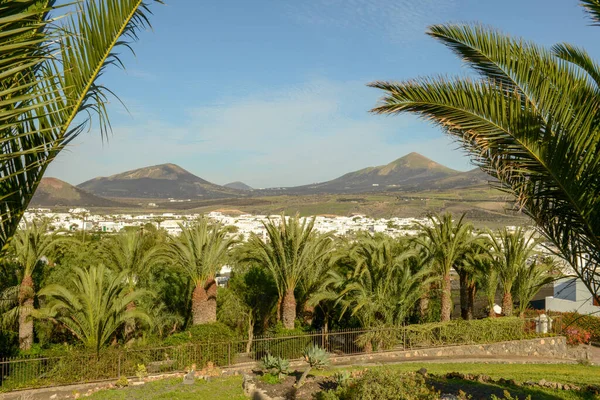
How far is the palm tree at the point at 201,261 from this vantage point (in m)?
16.0

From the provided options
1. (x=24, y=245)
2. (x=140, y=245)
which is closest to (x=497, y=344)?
(x=140, y=245)

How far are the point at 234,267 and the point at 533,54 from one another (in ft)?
71.1

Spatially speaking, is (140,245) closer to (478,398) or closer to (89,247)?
(89,247)

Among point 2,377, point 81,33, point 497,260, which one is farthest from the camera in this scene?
point 497,260

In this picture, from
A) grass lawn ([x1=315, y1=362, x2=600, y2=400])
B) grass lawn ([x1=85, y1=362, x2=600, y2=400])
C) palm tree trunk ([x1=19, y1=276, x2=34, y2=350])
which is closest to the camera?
grass lawn ([x1=315, y1=362, x2=600, y2=400])

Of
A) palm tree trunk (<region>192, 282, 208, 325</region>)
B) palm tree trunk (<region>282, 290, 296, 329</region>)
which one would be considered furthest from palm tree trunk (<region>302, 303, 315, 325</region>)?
palm tree trunk (<region>192, 282, 208, 325</region>)

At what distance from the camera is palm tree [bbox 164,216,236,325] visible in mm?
16031

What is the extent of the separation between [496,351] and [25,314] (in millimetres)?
17876

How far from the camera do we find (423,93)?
537cm

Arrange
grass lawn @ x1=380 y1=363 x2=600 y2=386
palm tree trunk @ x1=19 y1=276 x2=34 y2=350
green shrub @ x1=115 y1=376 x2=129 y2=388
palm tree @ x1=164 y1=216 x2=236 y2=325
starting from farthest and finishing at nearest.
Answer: palm tree @ x1=164 y1=216 x2=236 y2=325
palm tree trunk @ x1=19 y1=276 x2=34 y2=350
grass lawn @ x1=380 y1=363 x2=600 y2=386
green shrub @ x1=115 y1=376 x2=129 y2=388

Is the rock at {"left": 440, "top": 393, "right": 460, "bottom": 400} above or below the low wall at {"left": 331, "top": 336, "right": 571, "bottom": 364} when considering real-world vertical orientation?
above

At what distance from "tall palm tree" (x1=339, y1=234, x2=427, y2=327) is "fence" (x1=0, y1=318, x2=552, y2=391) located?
70 cm

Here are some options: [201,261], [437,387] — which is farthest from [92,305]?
[437,387]

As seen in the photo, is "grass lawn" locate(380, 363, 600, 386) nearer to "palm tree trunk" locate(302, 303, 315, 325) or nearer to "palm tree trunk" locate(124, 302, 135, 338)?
"palm tree trunk" locate(302, 303, 315, 325)
